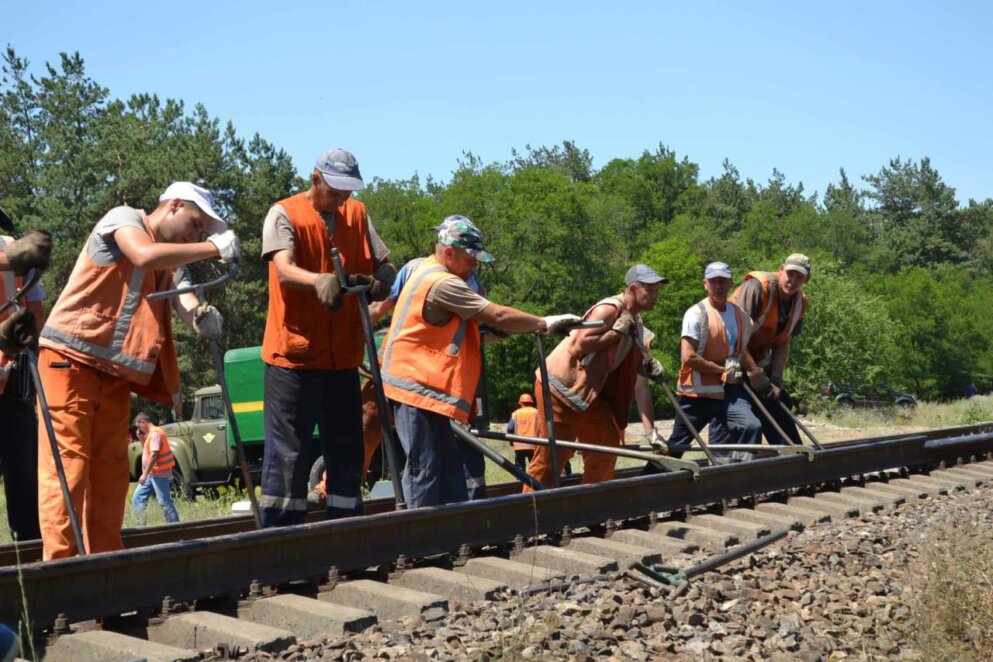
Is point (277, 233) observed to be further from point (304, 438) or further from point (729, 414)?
point (729, 414)

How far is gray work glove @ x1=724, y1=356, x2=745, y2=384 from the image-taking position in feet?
33.5

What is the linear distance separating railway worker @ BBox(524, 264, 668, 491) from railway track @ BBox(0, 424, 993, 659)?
901mm

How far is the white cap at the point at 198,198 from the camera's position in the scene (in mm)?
5488

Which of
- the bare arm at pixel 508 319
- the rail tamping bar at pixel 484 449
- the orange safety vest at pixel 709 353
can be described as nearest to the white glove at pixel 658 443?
the orange safety vest at pixel 709 353

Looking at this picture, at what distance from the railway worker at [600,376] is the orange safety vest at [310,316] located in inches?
97.8

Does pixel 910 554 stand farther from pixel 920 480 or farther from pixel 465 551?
pixel 920 480

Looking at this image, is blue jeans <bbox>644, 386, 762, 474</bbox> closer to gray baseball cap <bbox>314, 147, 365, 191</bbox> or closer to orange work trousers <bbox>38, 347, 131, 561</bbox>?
gray baseball cap <bbox>314, 147, 365, 191</bbox>

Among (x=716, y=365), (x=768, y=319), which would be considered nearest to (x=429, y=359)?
(x=716, y=365)

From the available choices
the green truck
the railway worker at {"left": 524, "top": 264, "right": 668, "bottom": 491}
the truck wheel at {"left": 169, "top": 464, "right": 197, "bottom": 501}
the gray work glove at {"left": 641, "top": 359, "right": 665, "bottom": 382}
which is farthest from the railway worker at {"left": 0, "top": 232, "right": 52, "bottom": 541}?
the truck wheel at {"left": 169, "top": 464, "right": 197, "bottom": 501}

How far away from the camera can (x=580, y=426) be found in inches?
366

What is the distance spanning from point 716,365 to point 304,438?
15.5 ft

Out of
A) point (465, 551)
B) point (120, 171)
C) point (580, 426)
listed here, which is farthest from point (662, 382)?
point (120, 171)

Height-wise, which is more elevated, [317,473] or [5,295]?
[5,295]

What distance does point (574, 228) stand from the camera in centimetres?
6184
